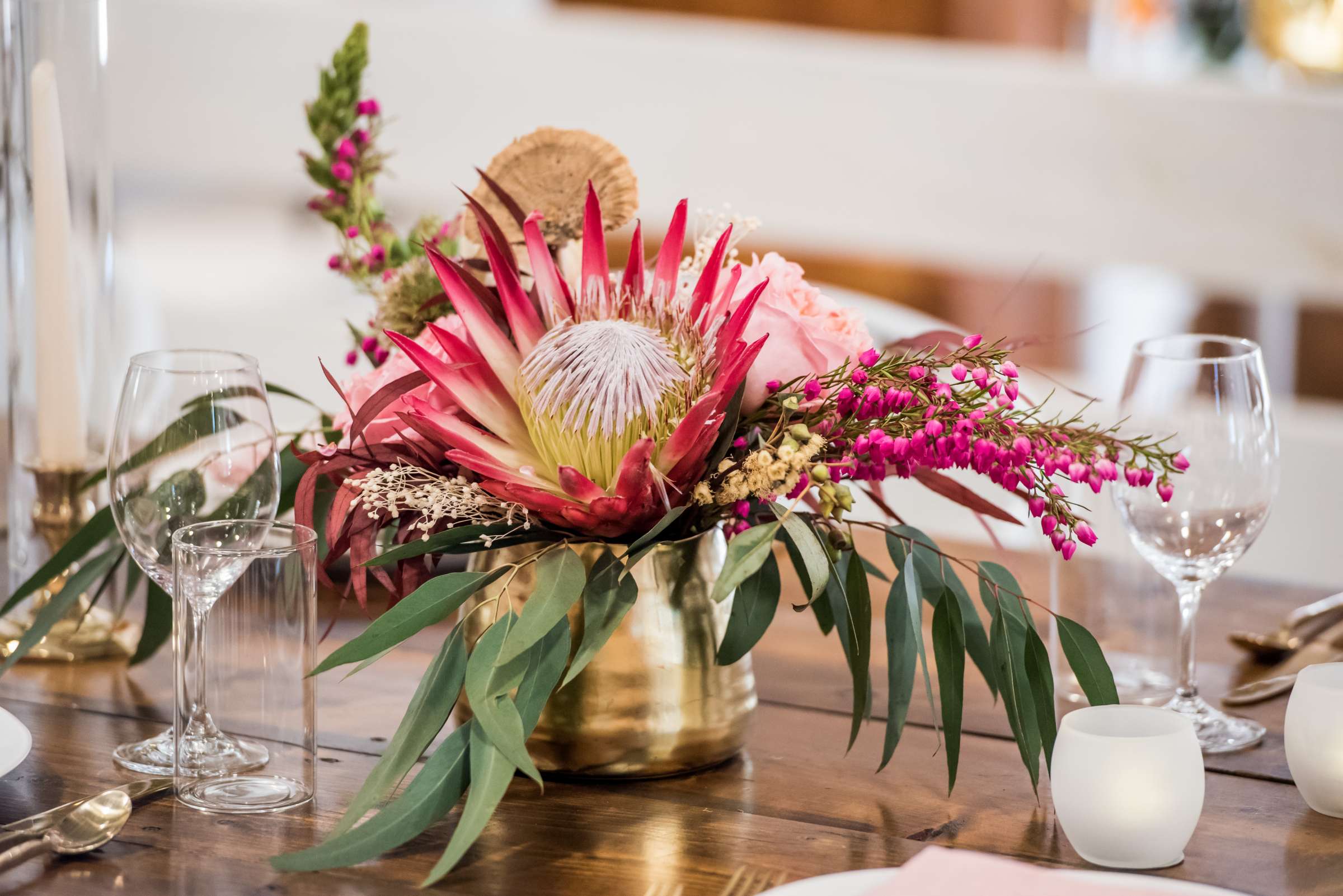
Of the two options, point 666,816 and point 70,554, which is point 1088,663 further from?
point 70,554

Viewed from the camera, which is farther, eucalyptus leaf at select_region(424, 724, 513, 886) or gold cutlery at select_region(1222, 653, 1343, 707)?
gold cutlery at select_region(1222, 653, 1343, 707)

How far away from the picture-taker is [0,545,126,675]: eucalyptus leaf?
0.84 m

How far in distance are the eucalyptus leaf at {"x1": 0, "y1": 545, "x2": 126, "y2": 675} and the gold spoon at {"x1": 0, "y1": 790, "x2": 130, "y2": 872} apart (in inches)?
7.2

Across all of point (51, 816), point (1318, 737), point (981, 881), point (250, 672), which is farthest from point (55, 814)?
point (1318, 737)

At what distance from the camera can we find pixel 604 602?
696 mm

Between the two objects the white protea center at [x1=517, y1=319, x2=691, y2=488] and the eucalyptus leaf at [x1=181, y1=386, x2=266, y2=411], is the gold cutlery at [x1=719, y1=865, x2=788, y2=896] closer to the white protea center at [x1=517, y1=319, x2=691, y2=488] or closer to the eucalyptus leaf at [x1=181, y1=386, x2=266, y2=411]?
the white protea center at [x1=517, y1=319, x2=691, y2=488]

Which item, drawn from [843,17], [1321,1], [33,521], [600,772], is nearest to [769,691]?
[600,772]

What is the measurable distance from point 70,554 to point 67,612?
0.08 meters

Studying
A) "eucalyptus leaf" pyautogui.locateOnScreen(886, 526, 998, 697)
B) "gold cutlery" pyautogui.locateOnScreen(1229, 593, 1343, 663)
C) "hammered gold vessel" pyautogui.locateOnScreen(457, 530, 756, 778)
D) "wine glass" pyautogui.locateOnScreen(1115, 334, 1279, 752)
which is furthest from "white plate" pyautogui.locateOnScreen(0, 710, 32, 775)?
"gold cutlery" pyautogui.locateOnScreen(1229, 593, 1343, 663)

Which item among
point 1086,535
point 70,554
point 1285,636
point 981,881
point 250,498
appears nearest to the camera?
point 981,881

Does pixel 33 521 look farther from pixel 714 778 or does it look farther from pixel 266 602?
pixel 714 778

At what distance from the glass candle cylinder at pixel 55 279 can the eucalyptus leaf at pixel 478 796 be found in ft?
1.44

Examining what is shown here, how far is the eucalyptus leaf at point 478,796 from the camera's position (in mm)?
576

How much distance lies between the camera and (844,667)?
0.97 meters
